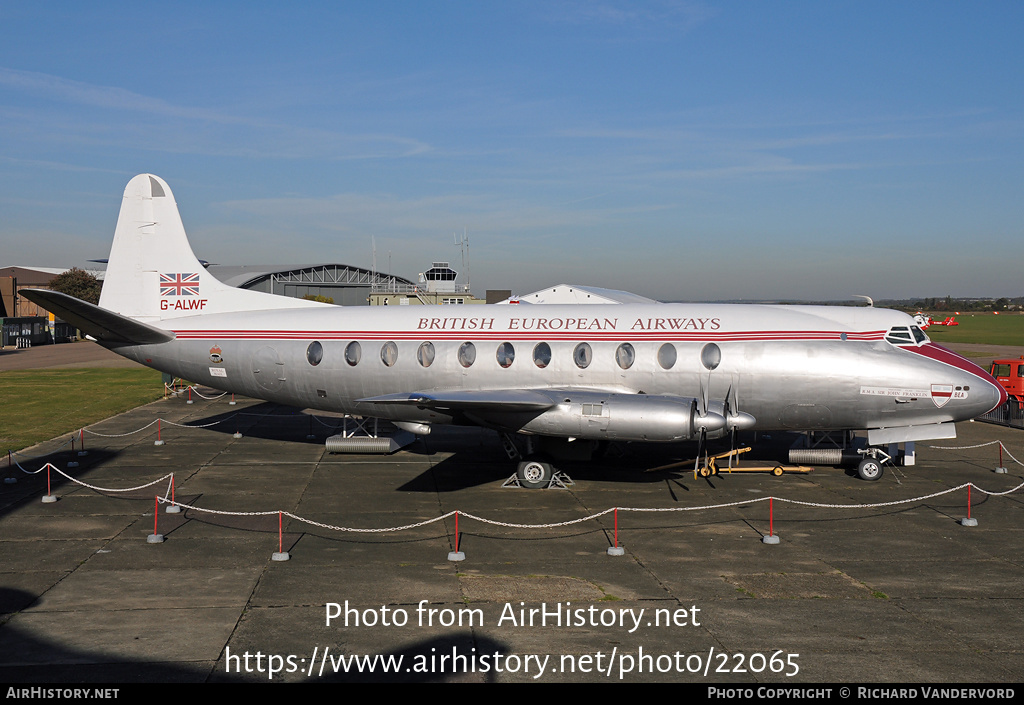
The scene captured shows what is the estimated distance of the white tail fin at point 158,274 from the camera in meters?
23.5

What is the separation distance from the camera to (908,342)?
62.8 ft

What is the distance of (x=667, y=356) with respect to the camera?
63.9 feet

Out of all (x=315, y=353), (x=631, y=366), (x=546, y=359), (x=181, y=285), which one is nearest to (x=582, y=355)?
(x=546, y=359)

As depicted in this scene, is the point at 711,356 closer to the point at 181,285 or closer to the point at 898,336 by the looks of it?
the point at 898,336

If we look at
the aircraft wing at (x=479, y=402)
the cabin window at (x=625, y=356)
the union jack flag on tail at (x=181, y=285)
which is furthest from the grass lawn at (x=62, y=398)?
the cabin window at (x=625, y=356)

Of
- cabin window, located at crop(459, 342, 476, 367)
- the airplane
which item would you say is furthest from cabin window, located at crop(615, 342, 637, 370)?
cabin window, located at crop(459, 342, 476, 367)

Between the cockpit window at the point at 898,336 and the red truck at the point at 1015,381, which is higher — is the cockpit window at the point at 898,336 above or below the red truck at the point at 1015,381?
above

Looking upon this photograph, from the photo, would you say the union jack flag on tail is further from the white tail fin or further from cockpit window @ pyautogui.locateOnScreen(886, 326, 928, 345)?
cockpit window @ pyautogui.locateOnScreen(886, 326, 928, 345)

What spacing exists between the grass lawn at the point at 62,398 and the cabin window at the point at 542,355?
1838cm

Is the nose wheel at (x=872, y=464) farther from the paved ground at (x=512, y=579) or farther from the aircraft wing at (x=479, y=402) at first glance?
the aircraft wing at (x=479, y=402)

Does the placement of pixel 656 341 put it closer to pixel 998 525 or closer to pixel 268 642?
pixel 998 525

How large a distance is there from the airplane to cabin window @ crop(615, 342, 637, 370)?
0.12 ft

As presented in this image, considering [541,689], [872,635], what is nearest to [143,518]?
[541,689]

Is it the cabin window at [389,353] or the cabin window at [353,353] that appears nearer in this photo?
the cabin window at [389,353]
